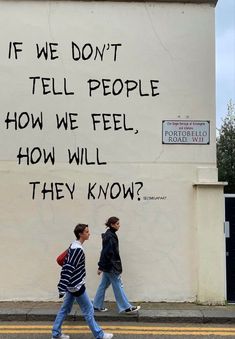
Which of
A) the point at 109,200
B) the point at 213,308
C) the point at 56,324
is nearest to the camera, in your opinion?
the point at 56,324

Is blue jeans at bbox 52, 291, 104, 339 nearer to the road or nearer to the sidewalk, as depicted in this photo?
the road

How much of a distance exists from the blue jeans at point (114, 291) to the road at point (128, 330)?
13.7 inches

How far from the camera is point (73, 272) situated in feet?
22.1

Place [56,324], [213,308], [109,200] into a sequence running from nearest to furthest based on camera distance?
1. [56,324]
2. [213,308]
3. [109,200]

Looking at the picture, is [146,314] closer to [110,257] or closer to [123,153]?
[110,257]

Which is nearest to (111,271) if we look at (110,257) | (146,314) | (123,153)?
(110,257)

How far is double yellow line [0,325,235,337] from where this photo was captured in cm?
734

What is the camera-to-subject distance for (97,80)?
31.2 feet

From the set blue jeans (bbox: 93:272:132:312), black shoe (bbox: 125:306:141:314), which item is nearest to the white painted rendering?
blue jeans (bbox: 93:272:132:312)

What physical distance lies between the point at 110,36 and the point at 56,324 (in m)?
5.41

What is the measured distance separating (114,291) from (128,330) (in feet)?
3.05

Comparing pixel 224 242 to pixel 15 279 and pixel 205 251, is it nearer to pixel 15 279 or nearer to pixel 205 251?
pixel 205 251

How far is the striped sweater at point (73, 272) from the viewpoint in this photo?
265 inches

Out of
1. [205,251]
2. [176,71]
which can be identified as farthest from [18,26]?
A: [205,251]
